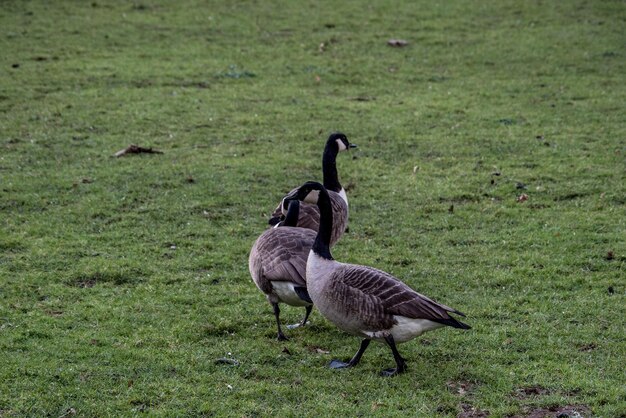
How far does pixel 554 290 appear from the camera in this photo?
9.95 m

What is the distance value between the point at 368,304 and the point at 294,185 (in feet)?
20.6

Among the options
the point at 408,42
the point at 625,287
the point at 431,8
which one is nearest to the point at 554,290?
the point at 625,287

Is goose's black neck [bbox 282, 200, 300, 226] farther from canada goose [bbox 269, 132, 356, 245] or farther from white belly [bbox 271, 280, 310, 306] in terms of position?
white belly [bbox 271, 280, 310, 306]

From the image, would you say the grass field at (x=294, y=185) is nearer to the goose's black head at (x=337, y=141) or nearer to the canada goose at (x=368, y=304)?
the canada goose at (x=368, y=304)

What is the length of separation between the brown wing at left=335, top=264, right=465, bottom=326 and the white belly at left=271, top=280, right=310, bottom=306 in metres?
0.74

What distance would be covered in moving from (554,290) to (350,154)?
6272 mm

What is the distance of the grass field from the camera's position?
25.5 ft

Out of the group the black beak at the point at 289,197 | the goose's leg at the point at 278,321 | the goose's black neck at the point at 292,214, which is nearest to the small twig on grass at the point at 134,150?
the goose's black neck at the point at 292,214

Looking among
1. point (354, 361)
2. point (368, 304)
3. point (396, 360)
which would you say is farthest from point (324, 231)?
point (396, 360)

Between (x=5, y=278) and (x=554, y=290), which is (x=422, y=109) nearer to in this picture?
(x=554, y=290)

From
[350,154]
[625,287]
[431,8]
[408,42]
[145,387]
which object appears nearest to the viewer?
[145,387]

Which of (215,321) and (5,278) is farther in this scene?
(5,278)

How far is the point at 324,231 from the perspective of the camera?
27.6 ft

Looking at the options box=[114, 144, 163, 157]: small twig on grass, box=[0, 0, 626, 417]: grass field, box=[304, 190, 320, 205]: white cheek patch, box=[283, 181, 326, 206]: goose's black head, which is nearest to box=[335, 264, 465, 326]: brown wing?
box=[0, 0, 626, 417]: grass field
